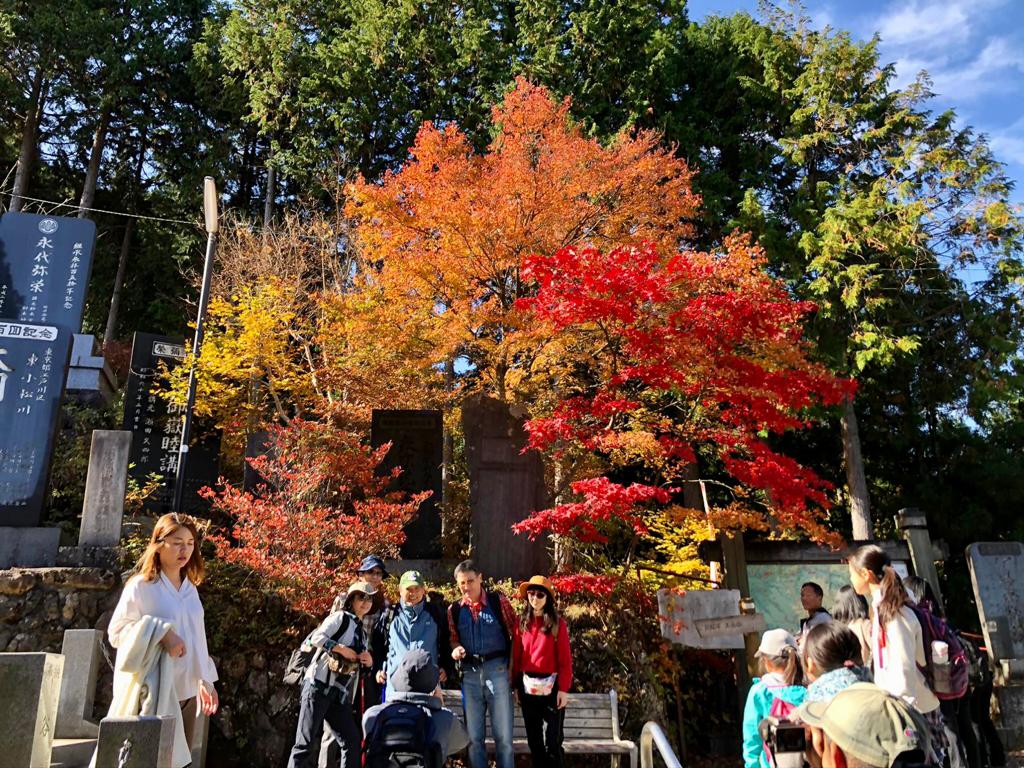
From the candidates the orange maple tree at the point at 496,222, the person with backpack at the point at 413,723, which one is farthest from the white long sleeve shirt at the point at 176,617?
the orange maple tree at the point at 496,222

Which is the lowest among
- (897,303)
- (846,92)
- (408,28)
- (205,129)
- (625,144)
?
(897,303)

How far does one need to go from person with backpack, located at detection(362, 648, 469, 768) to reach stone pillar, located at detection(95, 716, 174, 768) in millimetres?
1255

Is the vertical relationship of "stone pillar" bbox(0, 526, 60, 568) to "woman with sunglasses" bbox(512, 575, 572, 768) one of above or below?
above

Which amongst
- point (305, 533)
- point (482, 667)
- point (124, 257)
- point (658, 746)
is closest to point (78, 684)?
point (305, 533)

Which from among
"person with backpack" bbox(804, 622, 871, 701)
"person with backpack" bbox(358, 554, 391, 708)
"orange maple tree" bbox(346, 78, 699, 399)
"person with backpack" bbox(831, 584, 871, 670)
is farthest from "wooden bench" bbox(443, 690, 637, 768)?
"orange maple tree" bbox(346, 78, 699, 399)

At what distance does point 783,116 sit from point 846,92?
154 centimetres

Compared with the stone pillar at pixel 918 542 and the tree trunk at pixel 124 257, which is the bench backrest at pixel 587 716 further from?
the tree trunk at pixel 124 257

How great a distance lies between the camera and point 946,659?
394 centimetres

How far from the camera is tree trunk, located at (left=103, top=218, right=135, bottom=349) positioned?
20795 mm

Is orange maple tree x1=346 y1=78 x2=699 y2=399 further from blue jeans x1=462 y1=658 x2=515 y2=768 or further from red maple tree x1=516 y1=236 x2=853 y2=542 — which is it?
blue jeans x1=462 y1=658 x2=515 y2=768

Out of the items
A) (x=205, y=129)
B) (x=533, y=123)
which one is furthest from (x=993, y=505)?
(x=205, y=129)

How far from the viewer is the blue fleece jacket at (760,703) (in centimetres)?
353

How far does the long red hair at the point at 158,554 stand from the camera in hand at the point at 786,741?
296 cm

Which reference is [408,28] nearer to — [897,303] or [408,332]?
[408,332]
